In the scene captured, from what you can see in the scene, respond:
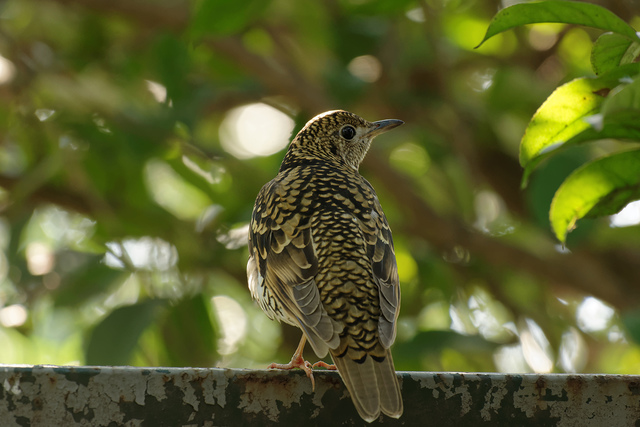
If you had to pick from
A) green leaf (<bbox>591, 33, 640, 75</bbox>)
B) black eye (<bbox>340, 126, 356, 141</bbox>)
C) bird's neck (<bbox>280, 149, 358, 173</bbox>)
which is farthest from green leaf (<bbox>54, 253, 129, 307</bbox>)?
green leaf (<bbox>591, 33, 640, 75</bbox>)

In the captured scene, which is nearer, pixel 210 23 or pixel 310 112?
pixel 210 23

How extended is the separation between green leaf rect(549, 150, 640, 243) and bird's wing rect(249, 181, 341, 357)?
773 mm

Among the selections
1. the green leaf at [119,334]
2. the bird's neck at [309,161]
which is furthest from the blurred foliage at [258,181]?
the bird's neck at [309,161]

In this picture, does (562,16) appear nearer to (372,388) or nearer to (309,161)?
(372,388)

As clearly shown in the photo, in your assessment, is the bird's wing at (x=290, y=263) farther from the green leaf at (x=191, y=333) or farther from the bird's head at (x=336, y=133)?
the green leaf at (x=191, y=333)

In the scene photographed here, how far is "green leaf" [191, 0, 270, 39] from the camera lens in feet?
10.0

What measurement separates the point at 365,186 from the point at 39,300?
8.60ft

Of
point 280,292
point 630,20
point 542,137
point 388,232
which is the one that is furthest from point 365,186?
point 630,20

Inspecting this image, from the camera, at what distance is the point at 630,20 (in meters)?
4.50

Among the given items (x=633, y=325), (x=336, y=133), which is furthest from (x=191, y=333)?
(x=633, y=325)

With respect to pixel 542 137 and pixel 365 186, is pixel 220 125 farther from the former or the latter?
→ pixel 542 137

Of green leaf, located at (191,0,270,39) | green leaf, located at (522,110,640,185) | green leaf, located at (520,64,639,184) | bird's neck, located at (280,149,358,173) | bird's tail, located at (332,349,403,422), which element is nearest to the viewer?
green leaf, located at (522,110,640,185)

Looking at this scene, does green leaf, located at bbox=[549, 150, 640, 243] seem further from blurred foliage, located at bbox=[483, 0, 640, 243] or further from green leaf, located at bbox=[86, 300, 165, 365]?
green leaf, located at bbox=[86, 300, 165, 365]

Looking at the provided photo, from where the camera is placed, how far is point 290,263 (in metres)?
2.66
